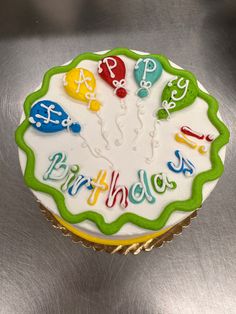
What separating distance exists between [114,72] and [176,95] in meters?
0.28

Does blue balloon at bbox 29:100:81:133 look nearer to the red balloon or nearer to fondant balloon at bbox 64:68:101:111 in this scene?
fondant balloon at bbox 64:68:101:111

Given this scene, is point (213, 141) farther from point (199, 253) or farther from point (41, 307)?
point (41, 307)

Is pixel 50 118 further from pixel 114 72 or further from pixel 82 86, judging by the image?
pixel 114 72

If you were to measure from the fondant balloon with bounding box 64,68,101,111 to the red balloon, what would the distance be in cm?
5

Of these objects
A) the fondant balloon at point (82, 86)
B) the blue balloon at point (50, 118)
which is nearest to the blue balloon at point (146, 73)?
the fondant balloon at point (82, 86)

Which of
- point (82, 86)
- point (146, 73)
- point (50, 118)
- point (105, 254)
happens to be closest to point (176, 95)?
point (146, 73)

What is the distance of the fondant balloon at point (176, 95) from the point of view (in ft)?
5.41

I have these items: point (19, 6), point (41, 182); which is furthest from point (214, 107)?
point (19, 6)

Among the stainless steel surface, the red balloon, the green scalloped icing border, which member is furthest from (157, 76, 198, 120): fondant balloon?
the stainless steel surface

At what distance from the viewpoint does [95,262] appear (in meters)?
1.83

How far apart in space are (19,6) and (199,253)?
5.60 ft

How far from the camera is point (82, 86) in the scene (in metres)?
1.71

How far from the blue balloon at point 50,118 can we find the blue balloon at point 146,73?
30cm

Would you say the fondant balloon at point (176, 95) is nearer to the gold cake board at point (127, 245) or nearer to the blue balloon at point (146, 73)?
the blue balloon at point (146, 73)
